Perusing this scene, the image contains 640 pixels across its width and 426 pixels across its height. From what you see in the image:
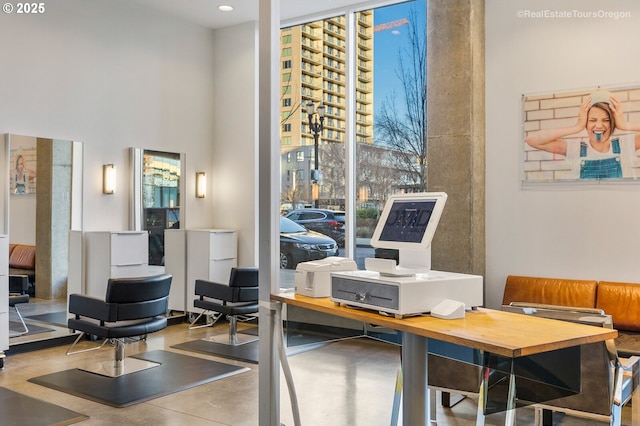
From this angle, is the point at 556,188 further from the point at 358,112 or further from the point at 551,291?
the point at 358,112

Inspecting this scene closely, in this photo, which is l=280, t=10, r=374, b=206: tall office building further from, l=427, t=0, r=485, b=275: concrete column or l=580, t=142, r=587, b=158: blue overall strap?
l=580, t=142, r=587, b=158: blue overall strap

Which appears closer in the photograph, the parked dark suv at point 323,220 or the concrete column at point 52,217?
the concrete column at point 52,217

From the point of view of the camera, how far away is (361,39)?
691cm

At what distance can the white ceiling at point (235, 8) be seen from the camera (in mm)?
6941

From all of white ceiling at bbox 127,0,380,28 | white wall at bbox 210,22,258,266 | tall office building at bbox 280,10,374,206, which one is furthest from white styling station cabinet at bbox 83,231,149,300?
white ceiling at bbox 127,0,380,28

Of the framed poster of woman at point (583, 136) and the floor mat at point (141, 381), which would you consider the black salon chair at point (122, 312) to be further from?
the framed poster of woman at point (583, 136)

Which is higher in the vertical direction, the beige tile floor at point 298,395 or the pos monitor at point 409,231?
the pos monitor at point 409,231

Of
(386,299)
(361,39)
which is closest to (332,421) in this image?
(386,299)

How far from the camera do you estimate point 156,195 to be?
7.51m

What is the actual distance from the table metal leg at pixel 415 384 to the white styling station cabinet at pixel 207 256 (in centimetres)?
511

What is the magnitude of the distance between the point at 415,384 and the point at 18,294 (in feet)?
15.7

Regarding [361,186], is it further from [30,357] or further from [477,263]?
[30,357]

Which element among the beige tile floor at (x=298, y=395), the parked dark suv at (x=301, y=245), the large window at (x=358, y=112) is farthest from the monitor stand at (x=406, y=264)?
the parked dark suv at (x=301, y=245)

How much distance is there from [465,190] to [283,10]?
3.41 metres
